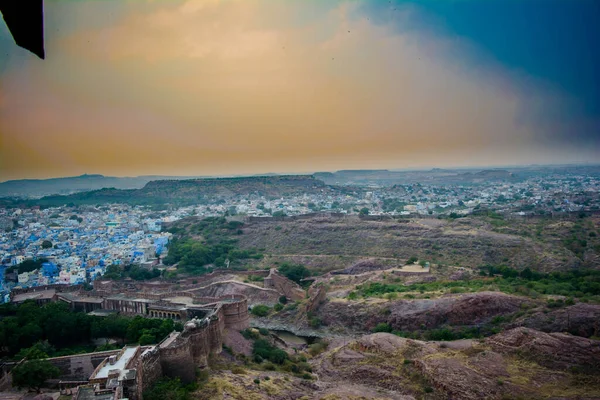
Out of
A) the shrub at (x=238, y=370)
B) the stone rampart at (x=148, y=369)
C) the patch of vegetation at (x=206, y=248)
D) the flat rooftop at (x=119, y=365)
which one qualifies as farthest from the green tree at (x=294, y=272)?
the stone rampart at (x=148, y=369)

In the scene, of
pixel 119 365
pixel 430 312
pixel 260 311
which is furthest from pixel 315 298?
pixel 119 365

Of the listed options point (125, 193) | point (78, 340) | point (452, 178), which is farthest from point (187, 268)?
point (452, 178)

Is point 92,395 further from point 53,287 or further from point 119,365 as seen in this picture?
point 53,287

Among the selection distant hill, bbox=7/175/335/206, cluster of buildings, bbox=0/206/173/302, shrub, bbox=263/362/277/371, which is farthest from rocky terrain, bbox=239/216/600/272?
distant hill, bbox=7/175/335/206

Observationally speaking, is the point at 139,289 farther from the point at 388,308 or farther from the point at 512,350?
the point at 512,350

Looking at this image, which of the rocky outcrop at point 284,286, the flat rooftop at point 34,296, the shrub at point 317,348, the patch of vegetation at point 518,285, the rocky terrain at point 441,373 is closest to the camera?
the rocky terrain at point 441,373

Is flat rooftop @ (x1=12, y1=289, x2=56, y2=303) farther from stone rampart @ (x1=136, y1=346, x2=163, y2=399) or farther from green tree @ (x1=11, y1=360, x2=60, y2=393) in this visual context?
stone rampart @ (x1=136, y1=346, x2=163, y2=399)

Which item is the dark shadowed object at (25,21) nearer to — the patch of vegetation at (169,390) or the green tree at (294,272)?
the patch of vegetation at (169,390)
